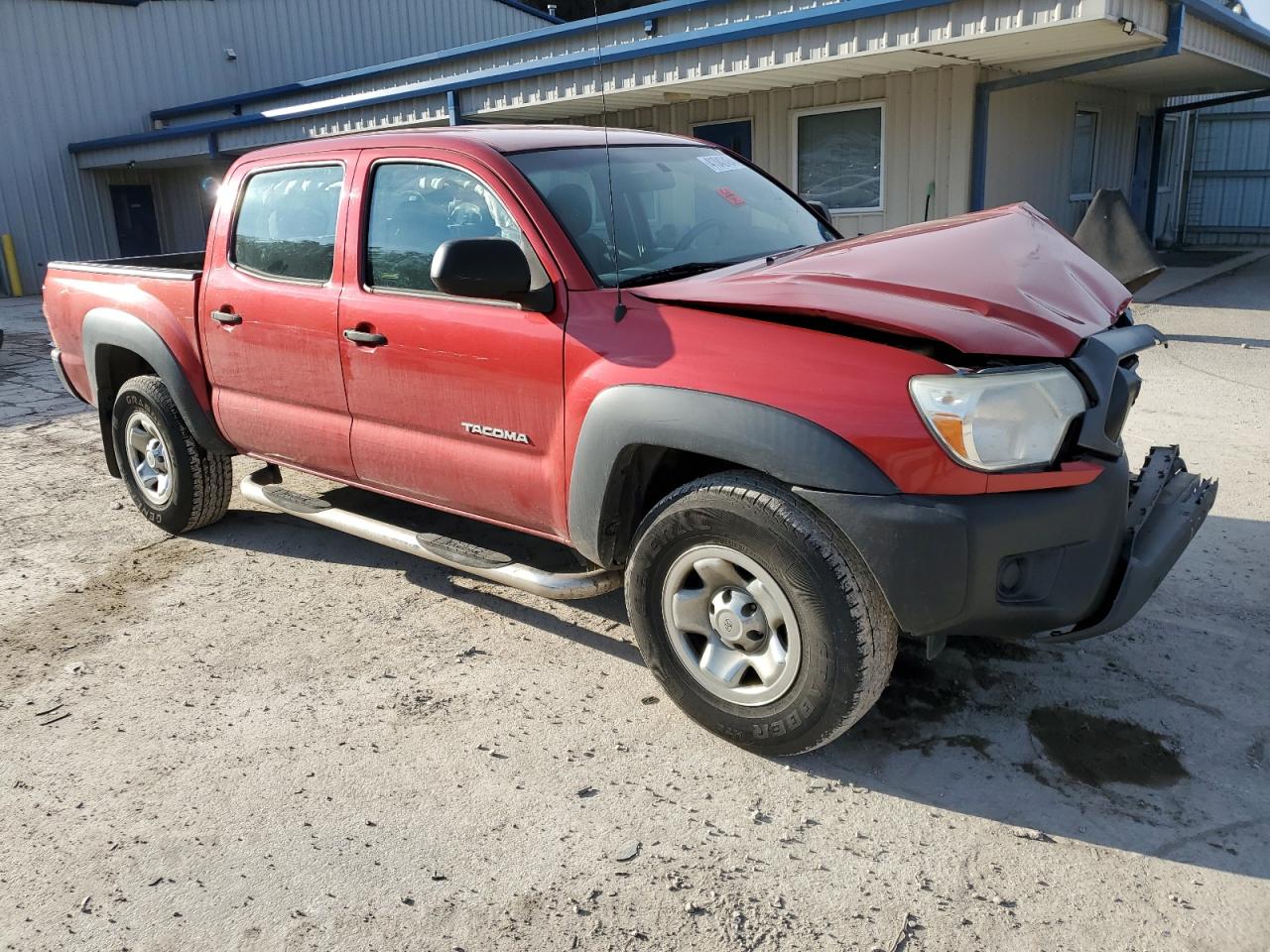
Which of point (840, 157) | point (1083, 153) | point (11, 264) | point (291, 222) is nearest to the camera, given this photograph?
point (291, 222)

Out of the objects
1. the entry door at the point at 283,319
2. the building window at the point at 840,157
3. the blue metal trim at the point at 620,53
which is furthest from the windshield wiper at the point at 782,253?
the building window at the point at 840,157

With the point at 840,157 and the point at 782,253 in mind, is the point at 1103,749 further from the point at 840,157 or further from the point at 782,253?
the point at 840,157

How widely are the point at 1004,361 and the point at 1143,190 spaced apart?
17711 mm

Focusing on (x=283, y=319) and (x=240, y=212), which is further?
(x=240, y=212)

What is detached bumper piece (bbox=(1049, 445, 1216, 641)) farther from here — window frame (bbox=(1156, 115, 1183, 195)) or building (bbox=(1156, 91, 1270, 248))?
building (bbox=(1156, 91, 1270, 248))

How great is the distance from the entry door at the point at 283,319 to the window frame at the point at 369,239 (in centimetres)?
13

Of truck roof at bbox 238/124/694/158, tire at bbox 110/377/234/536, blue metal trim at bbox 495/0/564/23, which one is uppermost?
blue metal trim at bbox 495/0/564/23

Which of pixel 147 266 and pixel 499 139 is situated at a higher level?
pixel 499 139

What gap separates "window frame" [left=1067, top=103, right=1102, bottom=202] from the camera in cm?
1442

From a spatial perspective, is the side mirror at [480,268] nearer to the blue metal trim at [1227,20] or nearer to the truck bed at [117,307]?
the truck bed at [117,307]

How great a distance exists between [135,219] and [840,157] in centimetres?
1676

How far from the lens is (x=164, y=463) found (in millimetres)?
5125

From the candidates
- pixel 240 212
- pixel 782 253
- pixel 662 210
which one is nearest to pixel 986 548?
pixel 782 253

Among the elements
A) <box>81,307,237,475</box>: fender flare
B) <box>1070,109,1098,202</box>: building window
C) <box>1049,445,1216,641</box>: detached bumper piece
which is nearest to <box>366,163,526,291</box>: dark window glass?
<box>81,307,237,475</box>: fender flare
